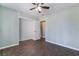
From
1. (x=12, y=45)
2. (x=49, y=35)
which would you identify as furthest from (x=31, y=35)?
(x=12, y=45)

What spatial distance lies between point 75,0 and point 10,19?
168 inches

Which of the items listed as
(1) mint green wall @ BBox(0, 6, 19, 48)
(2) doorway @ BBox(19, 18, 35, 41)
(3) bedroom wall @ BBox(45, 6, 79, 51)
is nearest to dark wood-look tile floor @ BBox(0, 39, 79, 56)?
(1) mint green wall @ BBox(0, 6, 19, 48)

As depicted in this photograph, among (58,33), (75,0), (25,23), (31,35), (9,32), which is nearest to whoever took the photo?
(75,0)

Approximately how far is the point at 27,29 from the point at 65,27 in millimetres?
3387

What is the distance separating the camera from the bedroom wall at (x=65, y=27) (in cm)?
420

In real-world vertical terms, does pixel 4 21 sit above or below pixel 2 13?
below

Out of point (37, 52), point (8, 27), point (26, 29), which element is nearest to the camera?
point (37, 52)

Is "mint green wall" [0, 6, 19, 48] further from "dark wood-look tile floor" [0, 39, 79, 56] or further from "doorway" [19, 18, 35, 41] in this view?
"doorway" [19, 18, 35, 41]

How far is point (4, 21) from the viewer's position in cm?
423

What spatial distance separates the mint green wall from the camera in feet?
13.6

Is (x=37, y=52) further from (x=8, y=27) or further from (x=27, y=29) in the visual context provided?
(x=27, y=29)

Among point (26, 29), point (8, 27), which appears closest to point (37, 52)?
point (8, 27)

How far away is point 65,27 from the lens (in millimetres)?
4742

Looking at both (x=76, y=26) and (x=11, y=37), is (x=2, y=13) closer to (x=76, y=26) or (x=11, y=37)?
(x=11, y=37)
